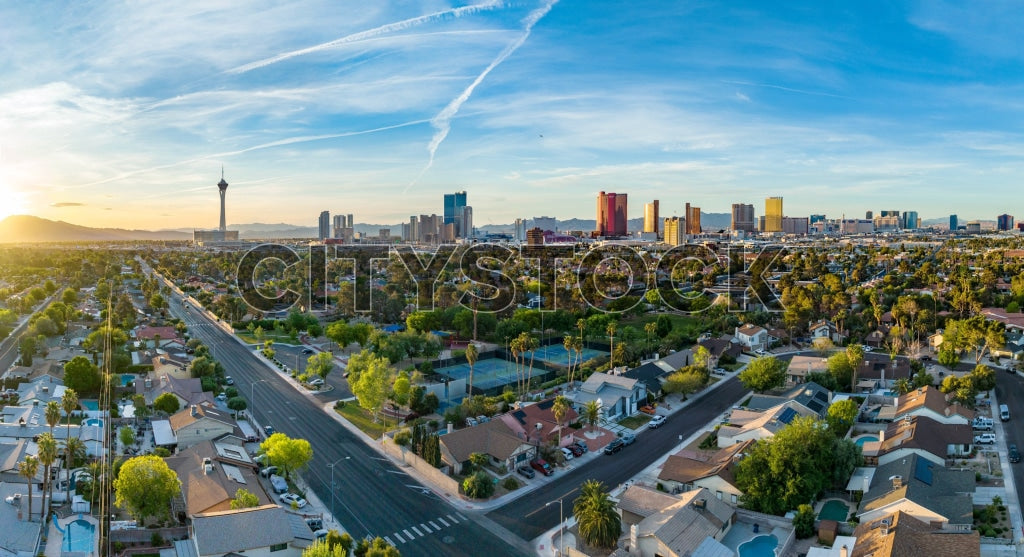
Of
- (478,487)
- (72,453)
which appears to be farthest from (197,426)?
(478,487)

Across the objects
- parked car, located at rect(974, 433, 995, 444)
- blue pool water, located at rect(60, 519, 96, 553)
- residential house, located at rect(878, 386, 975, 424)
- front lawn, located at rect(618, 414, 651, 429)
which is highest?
residential house, located at rect(878, 386, 975, 424)

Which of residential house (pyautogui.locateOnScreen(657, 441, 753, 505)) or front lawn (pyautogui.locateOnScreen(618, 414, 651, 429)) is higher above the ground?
residential house (pyautogui.locateOnScreen(657, 441, 753, 505))

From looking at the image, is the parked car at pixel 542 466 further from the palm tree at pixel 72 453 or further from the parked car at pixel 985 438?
the parked car at pixel 985 438

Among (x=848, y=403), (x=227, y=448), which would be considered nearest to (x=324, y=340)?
(x=227, y=448)

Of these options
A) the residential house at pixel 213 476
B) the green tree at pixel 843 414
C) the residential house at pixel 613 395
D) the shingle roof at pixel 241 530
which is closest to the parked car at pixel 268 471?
the residential house at pixel 213 476

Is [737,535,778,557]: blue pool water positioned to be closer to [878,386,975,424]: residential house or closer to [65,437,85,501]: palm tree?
[878,386,975,424]: residential house

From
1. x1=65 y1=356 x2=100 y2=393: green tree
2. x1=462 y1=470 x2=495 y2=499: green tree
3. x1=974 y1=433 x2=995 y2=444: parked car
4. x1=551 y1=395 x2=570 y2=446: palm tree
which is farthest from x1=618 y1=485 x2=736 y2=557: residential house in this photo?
x1=65 y1=356 x2=100 y2=393: green tree
